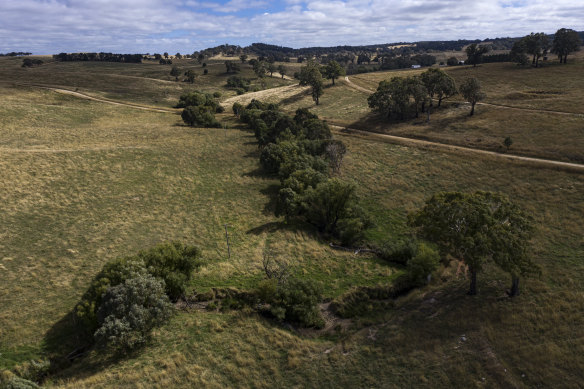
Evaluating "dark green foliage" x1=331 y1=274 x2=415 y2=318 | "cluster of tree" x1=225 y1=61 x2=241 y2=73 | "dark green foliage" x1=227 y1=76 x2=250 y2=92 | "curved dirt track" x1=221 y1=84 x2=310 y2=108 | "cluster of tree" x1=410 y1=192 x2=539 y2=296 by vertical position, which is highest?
"cluster of tree" x1=225 y1=61 x2=241 y2=73

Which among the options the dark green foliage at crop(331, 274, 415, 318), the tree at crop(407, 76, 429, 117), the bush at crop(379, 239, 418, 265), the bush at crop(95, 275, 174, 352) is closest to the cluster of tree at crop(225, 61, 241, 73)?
the tree at crop(407, 76, 429, 117)

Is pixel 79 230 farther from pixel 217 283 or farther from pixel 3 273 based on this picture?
pixel 217 283

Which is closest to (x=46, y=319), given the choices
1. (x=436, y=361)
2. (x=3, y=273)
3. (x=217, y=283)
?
(x=3, y=273)

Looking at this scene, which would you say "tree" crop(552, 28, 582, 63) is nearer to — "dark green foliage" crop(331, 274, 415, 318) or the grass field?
the grass field

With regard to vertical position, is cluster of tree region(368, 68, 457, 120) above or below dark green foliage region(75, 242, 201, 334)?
above

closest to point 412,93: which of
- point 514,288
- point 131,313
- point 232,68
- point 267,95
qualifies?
point 267,95

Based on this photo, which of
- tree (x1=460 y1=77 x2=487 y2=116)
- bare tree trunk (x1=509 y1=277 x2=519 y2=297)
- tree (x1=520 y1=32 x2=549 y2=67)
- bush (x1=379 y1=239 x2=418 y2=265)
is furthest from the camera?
tree (x1=520 y1=32 x2=549 y2=67)

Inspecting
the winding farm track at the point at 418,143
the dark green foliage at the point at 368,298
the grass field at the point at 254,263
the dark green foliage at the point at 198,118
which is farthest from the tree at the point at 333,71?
the dark green foliage at the point at 368,298
